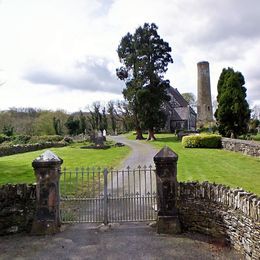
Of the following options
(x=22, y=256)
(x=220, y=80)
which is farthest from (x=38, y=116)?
(x=22, y=256)

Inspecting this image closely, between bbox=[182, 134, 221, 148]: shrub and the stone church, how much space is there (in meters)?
33.2

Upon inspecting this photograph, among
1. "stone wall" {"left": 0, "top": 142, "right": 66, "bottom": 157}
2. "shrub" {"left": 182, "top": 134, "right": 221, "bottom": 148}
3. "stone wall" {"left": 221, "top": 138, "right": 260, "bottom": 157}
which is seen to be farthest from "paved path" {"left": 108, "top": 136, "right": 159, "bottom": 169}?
"stone wall" {"left": 0, "top": 142, "right": 66, "bottom": 157}

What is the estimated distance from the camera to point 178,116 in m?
65.2

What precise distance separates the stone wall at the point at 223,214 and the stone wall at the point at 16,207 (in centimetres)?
387

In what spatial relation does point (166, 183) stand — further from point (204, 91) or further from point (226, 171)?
point (204, 91)

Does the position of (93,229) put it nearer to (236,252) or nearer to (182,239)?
(182,239)

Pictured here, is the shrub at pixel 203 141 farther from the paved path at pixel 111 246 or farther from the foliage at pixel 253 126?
the paved path at pixel 111 246

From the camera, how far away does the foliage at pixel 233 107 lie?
3058 cm

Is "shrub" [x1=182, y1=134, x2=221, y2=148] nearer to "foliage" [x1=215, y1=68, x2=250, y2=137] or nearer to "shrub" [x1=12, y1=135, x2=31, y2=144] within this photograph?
"foliage" [x1=215, y1=68, x2=250, y2=137]

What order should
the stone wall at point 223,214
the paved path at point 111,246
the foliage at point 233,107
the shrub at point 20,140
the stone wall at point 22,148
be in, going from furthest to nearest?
1. the shrub at point 20,140
2. the stone wall at point 22,148
3. the foliage at point 233,107
4. the paved path at point 111,246
5. the stone wall at point 223,214

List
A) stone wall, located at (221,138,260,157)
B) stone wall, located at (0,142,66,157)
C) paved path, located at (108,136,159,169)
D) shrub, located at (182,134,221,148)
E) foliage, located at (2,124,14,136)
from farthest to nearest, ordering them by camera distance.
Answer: foliage, located at (2,124,14,136) → stone wall, located at (0,142,66,157) → shrub, located at (182,134,221,148) → stone wall, located at (221,138,260,157) → paved path, located at (108,136,159,169)

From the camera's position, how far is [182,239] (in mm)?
7676

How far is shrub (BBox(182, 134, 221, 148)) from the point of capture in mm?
28672

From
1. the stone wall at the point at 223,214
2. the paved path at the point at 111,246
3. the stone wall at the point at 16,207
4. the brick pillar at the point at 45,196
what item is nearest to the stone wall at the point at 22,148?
the stone wall at the point at 16,207
